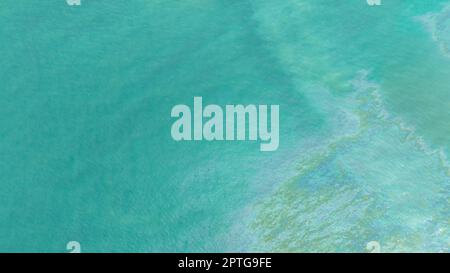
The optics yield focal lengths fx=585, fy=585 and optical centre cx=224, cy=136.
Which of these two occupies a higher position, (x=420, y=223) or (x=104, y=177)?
(x=104, y=177)

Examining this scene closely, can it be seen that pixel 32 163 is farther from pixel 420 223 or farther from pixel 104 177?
pixel 420 223

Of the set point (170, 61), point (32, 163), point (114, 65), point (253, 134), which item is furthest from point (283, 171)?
point (32, 163)

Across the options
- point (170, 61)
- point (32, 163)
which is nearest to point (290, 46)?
point (170, 61)

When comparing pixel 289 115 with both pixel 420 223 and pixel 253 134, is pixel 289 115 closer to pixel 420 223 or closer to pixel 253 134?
pixel 253 134
